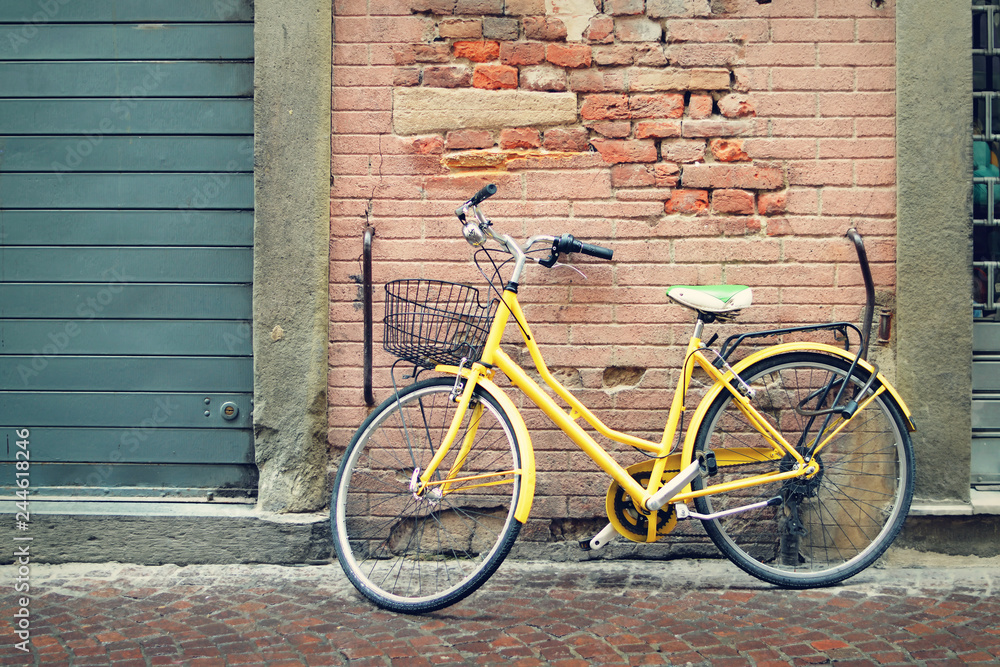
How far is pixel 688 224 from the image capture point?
11.5 feet

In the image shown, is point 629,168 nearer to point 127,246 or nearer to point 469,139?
point 469,139

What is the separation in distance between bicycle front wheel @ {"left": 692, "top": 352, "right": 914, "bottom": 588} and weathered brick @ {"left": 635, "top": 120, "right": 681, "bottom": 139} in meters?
1.10

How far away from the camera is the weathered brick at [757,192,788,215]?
3488 mm

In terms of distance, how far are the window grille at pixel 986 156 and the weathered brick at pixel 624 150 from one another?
1.51m

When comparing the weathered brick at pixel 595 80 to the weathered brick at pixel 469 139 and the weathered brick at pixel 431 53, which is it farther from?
the weathered brick at pixel 431 53

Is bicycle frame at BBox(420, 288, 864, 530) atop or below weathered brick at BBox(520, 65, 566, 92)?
below

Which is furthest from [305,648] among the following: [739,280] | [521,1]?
[521,1]

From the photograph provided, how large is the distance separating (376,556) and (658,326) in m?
1.65

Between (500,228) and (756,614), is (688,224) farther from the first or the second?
(756,614)

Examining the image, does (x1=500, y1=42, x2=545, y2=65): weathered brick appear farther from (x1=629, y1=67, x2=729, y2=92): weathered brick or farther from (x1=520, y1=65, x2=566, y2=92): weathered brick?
(x1=629, y1=67, x2=729, y2=92): weathered brick

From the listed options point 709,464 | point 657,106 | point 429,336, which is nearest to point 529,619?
point 709,464

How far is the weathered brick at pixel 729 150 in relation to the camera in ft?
11.5

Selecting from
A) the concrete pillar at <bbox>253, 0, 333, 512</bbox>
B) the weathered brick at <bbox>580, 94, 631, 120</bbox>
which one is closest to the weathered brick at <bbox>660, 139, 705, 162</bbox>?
the weathered brick at <bbox>580, 94, 631, 120</bbox>
